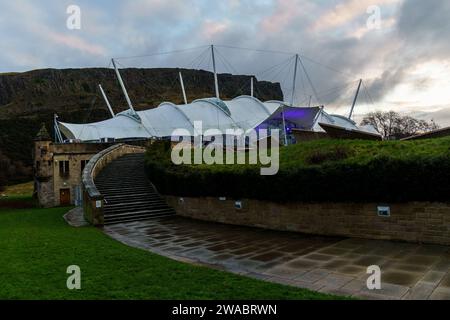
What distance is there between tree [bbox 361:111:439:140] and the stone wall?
51.6m

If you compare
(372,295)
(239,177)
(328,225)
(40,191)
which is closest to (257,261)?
(372,295)

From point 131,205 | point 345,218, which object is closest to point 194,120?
point 131,205

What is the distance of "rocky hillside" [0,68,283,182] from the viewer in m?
84.5

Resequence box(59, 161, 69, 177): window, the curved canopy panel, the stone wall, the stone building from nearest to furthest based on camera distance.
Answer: the stone wall, the stone building, box(59, 161, 69, 177): window, the curved canopy panel

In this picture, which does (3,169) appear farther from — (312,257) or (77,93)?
(312,257)

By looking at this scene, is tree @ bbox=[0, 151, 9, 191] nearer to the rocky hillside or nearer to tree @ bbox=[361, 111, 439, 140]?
the rocky hillside

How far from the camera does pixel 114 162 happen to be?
893 inches

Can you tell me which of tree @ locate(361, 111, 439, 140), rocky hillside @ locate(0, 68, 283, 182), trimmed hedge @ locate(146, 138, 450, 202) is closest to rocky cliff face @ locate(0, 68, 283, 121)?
rocky hillside @ locate(0, 68, 283, 182)

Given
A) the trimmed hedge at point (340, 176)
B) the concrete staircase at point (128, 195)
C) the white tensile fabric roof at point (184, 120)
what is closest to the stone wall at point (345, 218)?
the trimmed hedge at point (340, 176)

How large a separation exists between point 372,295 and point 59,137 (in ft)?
146

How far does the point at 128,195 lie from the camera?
16.5 m

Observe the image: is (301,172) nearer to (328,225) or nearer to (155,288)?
(328,225)

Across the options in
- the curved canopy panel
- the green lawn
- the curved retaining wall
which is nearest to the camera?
the green lawn
